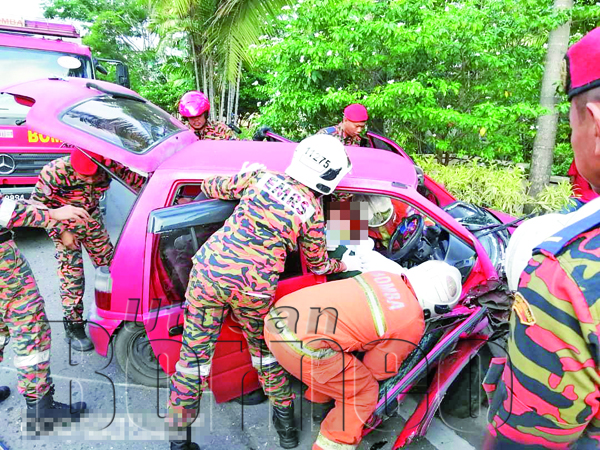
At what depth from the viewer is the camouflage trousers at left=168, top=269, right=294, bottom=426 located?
201 cm

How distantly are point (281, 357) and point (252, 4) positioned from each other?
7.09 metres

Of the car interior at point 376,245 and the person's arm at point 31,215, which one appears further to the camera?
the car interior at point 376,245

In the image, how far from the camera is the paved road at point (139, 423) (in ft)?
7.59

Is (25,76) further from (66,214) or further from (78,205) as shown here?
(66,214)

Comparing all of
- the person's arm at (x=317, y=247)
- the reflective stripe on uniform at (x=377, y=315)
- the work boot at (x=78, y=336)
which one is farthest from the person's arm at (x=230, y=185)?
the work boot at (x=78, y=336)

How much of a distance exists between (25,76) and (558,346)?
6.20m

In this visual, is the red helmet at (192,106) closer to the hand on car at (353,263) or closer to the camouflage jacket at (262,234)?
the camouflage jacket at (262,234)

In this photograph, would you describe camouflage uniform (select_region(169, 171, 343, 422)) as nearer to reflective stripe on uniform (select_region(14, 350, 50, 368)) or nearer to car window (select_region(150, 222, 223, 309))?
car window (select_region(150, 222, 223, 309))

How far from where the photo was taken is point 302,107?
18.0ft

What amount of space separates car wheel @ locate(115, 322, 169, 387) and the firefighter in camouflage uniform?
2.24 meters

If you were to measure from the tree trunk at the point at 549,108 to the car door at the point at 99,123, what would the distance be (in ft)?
13.3

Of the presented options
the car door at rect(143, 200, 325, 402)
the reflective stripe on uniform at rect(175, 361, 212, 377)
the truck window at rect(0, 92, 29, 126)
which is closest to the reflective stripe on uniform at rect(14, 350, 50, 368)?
the car door at rect(143, 200, 325, 402)

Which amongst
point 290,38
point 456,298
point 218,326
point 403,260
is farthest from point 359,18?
point 218,326

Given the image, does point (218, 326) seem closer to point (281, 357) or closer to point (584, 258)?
point (281, 357)
